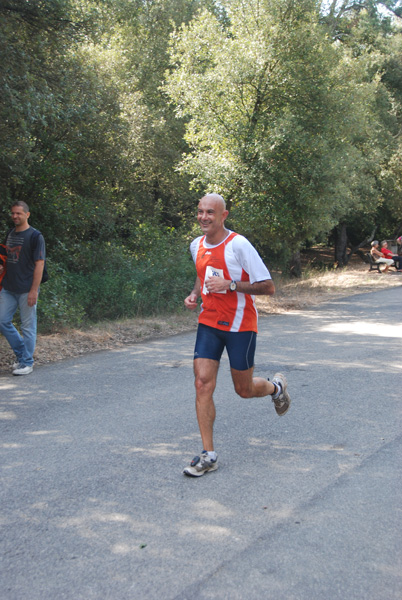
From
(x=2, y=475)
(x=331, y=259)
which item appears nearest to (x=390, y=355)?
(x=2, y=475)

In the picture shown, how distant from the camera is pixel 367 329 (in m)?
11.2

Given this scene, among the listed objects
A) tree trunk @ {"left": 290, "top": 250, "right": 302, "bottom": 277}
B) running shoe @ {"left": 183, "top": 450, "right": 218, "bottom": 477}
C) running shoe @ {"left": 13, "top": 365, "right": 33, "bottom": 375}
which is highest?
tree trunk @ {"left": 290, "top": 250, "right": 302, "bottom": 277}

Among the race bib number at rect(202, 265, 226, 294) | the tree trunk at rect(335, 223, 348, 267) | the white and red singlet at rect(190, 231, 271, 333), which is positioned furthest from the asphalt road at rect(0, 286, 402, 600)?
the tree trunk at rect(335, 223, 348, 267)

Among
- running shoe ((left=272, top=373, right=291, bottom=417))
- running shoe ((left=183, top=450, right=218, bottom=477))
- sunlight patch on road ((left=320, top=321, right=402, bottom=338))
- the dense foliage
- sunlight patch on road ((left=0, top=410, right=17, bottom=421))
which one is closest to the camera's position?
running shoe ((left=183, top=450, right=218, bottom=477))

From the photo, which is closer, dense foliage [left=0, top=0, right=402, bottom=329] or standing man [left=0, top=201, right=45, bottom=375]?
standing man [left=0, top=201, right=45, bottom=375]

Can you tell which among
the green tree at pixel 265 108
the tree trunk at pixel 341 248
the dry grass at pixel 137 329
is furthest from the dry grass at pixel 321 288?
the tree trunk at pixel 341 248

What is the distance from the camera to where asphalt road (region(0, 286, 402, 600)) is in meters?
3.11

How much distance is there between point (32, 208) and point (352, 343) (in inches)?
304

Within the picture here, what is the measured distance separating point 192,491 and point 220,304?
136cm

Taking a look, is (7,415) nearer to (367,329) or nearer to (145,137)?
(367,329)

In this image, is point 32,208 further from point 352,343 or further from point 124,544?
point 124,544

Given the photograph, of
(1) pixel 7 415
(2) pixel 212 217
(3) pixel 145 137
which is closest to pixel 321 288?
(3) pixel 145 137

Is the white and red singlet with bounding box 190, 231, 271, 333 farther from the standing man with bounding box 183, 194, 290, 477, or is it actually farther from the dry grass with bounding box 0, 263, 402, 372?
the dry grass with bounding box 0, 263, 402, 372

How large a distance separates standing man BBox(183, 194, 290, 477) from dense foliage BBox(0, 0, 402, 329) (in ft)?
19.9
